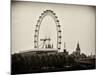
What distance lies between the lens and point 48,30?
83 centimetres

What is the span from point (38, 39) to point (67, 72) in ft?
0.76

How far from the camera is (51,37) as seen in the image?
0.83m

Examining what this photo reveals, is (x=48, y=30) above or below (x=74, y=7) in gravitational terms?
below

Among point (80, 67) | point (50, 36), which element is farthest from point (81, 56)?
point (50, 36)

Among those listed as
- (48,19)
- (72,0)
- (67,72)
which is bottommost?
(67,72)

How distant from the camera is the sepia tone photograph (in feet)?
2.56

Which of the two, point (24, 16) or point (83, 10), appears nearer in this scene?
point (24, 16)

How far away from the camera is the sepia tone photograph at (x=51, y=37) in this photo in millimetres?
779

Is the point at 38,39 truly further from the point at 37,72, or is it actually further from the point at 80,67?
the point at 80,67

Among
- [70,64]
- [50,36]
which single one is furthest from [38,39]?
[70,64]

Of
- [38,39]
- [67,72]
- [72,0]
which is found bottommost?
[67,72]

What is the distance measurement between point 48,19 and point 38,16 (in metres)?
0.05

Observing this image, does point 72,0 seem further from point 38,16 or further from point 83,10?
point 38,16

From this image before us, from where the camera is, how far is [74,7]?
A: 0.87 m
